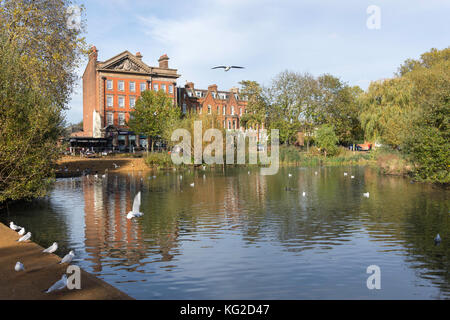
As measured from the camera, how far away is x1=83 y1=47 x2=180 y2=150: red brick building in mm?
71312

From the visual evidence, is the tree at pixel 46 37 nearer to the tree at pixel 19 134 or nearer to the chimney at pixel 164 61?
the tree at pixel 19 134

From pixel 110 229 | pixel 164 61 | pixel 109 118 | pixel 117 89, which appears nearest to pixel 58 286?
pixel 110 229

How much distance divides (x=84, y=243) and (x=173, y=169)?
1345 inches

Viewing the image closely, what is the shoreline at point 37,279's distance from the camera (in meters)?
7.45

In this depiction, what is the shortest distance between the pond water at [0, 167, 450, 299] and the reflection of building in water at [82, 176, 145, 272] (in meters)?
0.04

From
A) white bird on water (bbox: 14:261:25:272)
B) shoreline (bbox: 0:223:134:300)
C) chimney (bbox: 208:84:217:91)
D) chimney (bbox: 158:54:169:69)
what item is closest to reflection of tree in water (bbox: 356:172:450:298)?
shoreline (bbox: 0:223:134:300)

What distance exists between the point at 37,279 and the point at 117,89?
68.0 metres

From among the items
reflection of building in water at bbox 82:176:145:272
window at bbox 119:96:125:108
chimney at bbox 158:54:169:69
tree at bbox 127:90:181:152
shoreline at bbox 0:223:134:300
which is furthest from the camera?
chimney at bbox 158:54:169:69

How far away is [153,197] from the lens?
23.9m

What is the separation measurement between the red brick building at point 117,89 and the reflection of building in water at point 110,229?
153 feet

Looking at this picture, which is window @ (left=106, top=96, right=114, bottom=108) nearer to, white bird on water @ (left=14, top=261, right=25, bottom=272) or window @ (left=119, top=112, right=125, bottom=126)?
window @ (left=119, top=112, right=125, bottom=126)

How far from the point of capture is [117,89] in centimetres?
7294

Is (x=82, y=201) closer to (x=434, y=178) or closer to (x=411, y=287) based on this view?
(x=411, y=287)
